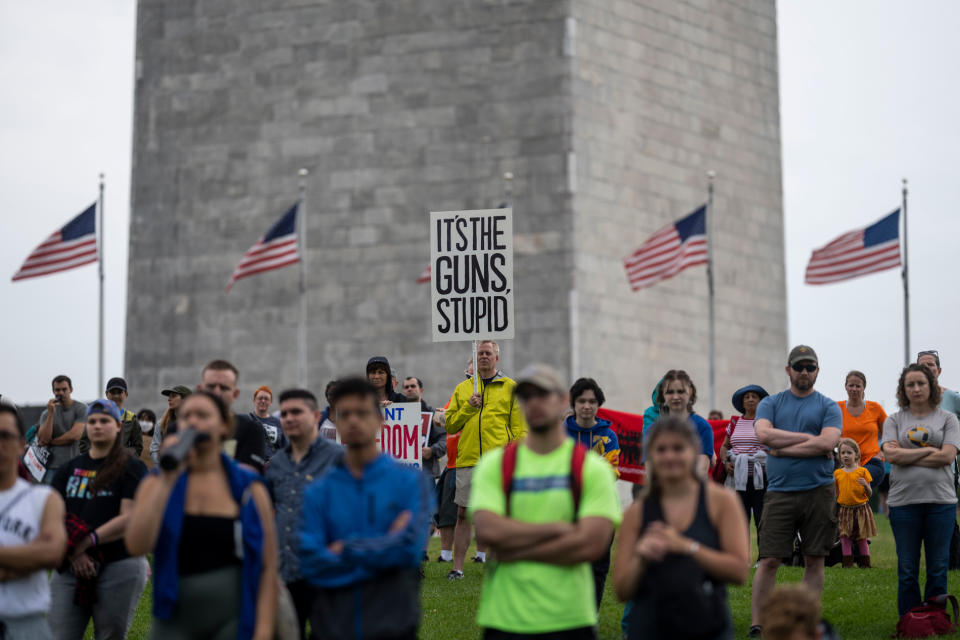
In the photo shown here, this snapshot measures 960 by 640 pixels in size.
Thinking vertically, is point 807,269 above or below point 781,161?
below

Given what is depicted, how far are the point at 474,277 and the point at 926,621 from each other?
476 cm

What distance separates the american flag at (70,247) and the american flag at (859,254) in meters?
12.4

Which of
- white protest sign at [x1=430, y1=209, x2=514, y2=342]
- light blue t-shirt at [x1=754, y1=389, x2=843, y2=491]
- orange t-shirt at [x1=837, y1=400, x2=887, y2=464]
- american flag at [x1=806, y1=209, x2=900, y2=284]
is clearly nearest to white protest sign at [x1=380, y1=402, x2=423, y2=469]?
white protest sign at [x1=430, y1=209, x2=514, y2=342]

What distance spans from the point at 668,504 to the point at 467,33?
26043mm

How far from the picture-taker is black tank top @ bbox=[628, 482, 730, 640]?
23.8 ft

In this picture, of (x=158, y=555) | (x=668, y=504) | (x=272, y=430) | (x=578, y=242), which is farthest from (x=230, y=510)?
(x=578, y=242)

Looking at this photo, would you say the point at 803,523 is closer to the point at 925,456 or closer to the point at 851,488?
the point at 925,456

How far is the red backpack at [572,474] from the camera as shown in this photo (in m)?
7.53

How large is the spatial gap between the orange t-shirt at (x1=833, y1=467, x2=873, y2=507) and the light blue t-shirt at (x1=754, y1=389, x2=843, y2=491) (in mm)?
4952

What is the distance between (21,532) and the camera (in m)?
8.24

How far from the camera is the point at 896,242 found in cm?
2812

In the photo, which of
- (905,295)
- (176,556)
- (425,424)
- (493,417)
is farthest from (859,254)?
(176,556)

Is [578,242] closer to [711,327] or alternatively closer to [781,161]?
[711,327]

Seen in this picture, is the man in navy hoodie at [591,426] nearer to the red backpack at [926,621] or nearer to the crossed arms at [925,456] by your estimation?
the crossed arms at [925,456]
